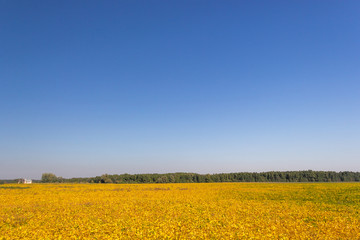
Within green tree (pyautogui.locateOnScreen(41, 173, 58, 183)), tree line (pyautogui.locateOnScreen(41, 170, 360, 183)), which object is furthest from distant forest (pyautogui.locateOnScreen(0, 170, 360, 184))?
green tree (pyautogui.locateOnScreen(41, 173, 58, 183))

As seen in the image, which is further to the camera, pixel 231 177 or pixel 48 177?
pixel 48 177

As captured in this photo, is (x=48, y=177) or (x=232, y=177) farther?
(x=48, y=177)

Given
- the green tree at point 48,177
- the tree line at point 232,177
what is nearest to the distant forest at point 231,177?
the tree line at point 232,177

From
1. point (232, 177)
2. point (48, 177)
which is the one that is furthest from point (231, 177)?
point (48, 177)

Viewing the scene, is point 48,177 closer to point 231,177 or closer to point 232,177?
point 231,177

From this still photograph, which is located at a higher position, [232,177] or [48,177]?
[48,177]

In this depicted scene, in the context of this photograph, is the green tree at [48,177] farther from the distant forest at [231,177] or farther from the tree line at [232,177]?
the tree line at [232,177]

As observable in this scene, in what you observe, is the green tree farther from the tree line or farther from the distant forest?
the tree line

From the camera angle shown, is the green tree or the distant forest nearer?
the distant forest

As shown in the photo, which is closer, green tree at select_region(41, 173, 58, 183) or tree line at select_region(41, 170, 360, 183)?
tree line at select_region(41, 170, 360, 183)

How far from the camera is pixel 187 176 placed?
10375 centimetres

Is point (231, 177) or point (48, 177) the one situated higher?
point (48, 177)

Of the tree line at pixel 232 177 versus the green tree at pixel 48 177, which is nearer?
the tree line at pixel 232 177

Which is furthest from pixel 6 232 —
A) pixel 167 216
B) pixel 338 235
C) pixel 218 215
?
pixel 338 235
